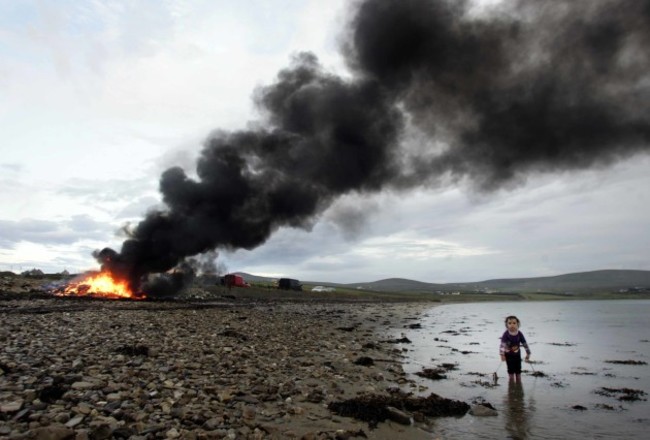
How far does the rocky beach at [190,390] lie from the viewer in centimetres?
923

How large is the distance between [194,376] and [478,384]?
1255 cm

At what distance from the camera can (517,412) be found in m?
14.2

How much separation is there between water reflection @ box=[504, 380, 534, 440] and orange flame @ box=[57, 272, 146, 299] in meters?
49.5

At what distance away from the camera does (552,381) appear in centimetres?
2033

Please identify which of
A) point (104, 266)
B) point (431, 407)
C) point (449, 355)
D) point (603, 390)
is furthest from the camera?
point (104, 266)

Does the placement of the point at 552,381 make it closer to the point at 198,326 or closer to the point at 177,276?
the point at 198,326

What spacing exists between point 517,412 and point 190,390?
429 inches

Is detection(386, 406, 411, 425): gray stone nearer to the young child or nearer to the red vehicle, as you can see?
the young child

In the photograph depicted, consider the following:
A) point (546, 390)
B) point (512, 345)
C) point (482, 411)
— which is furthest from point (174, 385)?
point (546, 390)

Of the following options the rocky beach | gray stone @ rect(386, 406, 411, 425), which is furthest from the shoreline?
gray stone @ rect(386, 406, 411, 425)

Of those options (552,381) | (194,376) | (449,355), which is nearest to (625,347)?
(449,355)

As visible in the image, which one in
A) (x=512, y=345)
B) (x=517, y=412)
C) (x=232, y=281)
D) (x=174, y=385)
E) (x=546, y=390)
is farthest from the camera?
(x=232, y=281)

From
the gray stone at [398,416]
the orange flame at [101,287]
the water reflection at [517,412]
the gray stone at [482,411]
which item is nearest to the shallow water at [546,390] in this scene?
the water reflection at [517,412]

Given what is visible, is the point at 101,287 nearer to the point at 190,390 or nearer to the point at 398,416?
the point at 190,390
